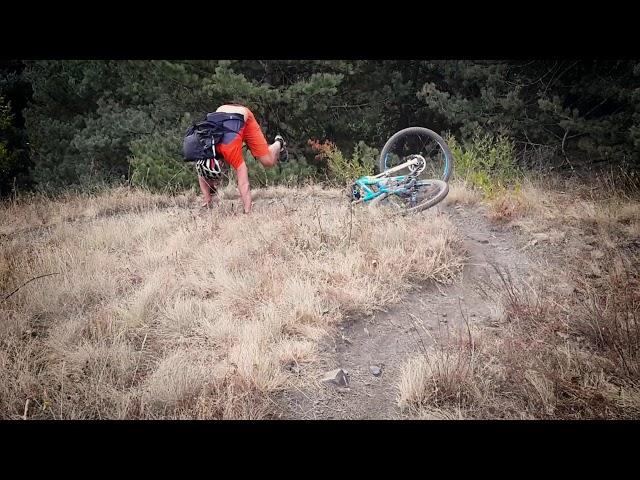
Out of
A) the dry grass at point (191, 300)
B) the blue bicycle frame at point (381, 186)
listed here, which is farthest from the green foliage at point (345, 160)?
the dry grass at point (191, 300)

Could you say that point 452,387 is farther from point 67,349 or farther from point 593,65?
point 593,65

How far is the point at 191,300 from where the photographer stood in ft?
10.3

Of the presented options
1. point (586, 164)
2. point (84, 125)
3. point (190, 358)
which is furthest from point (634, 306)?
point (84, 125)

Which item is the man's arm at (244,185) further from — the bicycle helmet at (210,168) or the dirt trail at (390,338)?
the dirt trail at (390,338)

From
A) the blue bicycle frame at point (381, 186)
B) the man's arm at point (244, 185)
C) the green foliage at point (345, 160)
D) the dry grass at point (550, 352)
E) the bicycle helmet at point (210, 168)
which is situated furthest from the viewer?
the green foliage at point (345, 160)

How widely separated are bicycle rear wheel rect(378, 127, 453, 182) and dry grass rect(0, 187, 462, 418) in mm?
979

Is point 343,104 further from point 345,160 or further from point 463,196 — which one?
point 463,196

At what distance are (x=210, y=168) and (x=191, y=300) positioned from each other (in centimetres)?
237

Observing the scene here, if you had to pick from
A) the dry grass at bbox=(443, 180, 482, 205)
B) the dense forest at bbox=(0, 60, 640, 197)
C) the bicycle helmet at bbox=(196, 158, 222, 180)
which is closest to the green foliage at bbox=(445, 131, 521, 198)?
the dry grass at bbox=(443, 180, 482, 205)

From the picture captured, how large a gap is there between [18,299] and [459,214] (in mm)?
4858

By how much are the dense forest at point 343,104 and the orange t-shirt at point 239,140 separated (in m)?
2.82

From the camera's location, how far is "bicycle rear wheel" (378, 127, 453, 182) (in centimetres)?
498

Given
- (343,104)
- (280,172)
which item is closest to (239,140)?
(280,172)

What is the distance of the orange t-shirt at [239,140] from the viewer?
4875 mm
